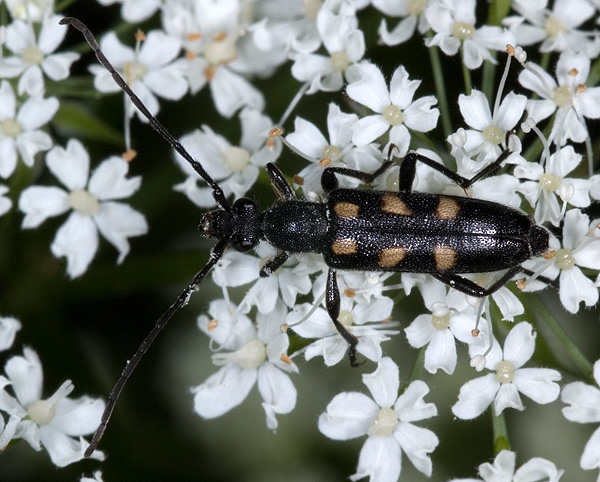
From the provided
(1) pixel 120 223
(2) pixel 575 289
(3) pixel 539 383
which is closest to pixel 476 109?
(2) pixel 575 289

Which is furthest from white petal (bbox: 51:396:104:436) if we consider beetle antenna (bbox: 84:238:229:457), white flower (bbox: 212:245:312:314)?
white flower (bbox: 212:245:312:314)

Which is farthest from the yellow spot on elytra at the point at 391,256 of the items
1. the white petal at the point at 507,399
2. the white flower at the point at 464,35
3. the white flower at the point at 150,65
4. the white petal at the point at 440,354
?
the white flower at the point at 150,65

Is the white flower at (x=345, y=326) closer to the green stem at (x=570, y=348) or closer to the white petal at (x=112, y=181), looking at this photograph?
the green stem at (x=570, y=348)

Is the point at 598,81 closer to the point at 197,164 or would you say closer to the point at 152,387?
the point at 197,164

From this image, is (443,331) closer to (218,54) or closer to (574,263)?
(574,263)

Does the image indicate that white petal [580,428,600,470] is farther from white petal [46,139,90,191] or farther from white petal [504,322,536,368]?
white petal [46,139,90,191]
